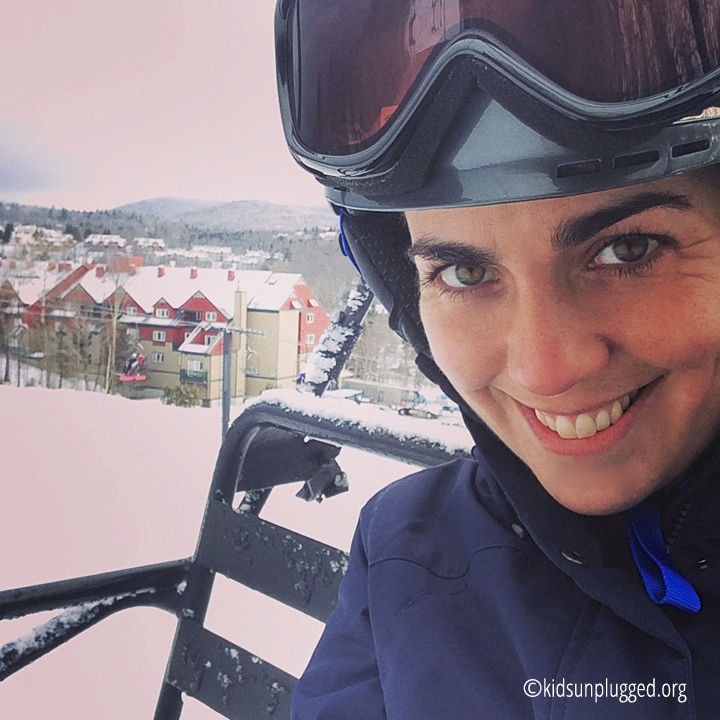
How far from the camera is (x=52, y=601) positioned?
1.24 meters

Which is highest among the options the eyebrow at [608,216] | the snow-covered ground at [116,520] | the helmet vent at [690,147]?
the helmet vent at [690,147]

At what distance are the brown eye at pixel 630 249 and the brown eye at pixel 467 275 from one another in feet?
0.33

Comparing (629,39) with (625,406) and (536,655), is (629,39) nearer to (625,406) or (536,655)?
(625,406)

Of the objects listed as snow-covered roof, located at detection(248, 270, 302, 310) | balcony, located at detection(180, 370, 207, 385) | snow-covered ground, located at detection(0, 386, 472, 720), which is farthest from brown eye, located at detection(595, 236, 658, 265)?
balcony, located at detection(180, 370, 207, 385)

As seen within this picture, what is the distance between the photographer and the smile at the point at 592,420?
54 cm

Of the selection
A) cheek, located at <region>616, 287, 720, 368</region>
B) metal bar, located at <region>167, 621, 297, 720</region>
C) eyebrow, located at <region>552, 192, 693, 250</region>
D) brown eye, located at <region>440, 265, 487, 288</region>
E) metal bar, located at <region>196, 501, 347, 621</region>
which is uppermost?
eyebrow, located at <region>552, 192, 693, 250</region>

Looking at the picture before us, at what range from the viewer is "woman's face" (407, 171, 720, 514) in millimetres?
505

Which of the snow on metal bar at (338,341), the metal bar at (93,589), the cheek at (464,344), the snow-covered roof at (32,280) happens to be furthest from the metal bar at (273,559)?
the snow-covered roof at (32,280)

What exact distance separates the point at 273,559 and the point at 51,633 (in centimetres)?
40

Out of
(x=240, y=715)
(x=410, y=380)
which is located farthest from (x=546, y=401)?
(x=410, y=380)

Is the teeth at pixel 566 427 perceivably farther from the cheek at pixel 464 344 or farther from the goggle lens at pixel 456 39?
the goggle lens at pixel 456 39

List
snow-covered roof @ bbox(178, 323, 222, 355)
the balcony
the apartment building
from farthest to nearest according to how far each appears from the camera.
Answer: the balcony < snow-covered roof @ bbox(178, 323, 222, 355) < the apartment building

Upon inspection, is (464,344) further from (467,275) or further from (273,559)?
(273,559)

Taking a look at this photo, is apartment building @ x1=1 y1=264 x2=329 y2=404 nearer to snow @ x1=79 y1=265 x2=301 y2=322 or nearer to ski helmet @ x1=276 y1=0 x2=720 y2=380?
snow @ x1=79 y1=265 x2=301 y2=322
